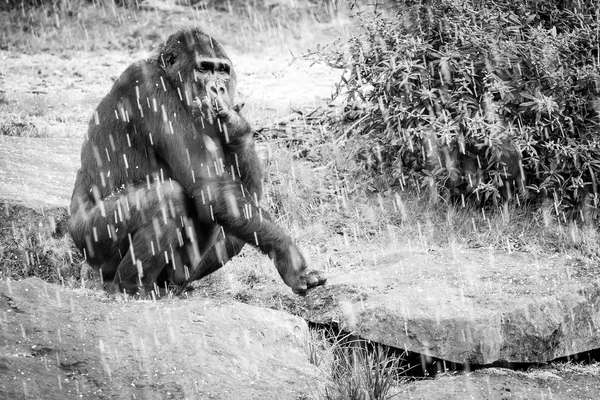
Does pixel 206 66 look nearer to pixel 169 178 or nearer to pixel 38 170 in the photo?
pixel 169 178

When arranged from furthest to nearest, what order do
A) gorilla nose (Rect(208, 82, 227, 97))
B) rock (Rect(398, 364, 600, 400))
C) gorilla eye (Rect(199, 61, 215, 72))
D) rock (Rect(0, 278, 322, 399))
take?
gorilla eye (Rect(199, 61, 215, 72)) < gorilla nose (Rect(208, 82, 227, 97)) < rock (Rect(398, 364, 600, 400)) < rock (Rect(0, 278, 322, 399))

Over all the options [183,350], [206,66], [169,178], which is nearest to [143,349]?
[183,350]

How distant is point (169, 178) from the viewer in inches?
178

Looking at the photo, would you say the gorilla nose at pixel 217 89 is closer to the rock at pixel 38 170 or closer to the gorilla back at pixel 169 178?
the gorilla back at pixel 169 178

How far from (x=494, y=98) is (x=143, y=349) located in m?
3.49

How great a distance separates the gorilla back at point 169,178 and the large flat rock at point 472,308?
0.37 metres

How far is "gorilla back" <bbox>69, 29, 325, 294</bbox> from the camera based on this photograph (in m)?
4.26

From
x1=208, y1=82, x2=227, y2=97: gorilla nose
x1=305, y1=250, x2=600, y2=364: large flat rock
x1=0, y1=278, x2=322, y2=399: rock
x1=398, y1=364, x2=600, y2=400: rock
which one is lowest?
x1=398, y1=364, x2=600, y2=400: rock

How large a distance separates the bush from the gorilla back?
150 centimetres

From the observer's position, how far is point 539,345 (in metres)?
3.98

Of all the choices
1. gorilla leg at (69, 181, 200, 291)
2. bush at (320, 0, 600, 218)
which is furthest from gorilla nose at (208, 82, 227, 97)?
bush at (320, 0, 600, 218)

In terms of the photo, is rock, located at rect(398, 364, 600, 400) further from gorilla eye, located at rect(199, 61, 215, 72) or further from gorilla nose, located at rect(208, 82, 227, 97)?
gorilla eye, located at rect(199, 61, 215, 72)

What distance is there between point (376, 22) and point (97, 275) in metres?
3.00

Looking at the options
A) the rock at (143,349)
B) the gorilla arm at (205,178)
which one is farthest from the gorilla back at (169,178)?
the rock at (143,349)
